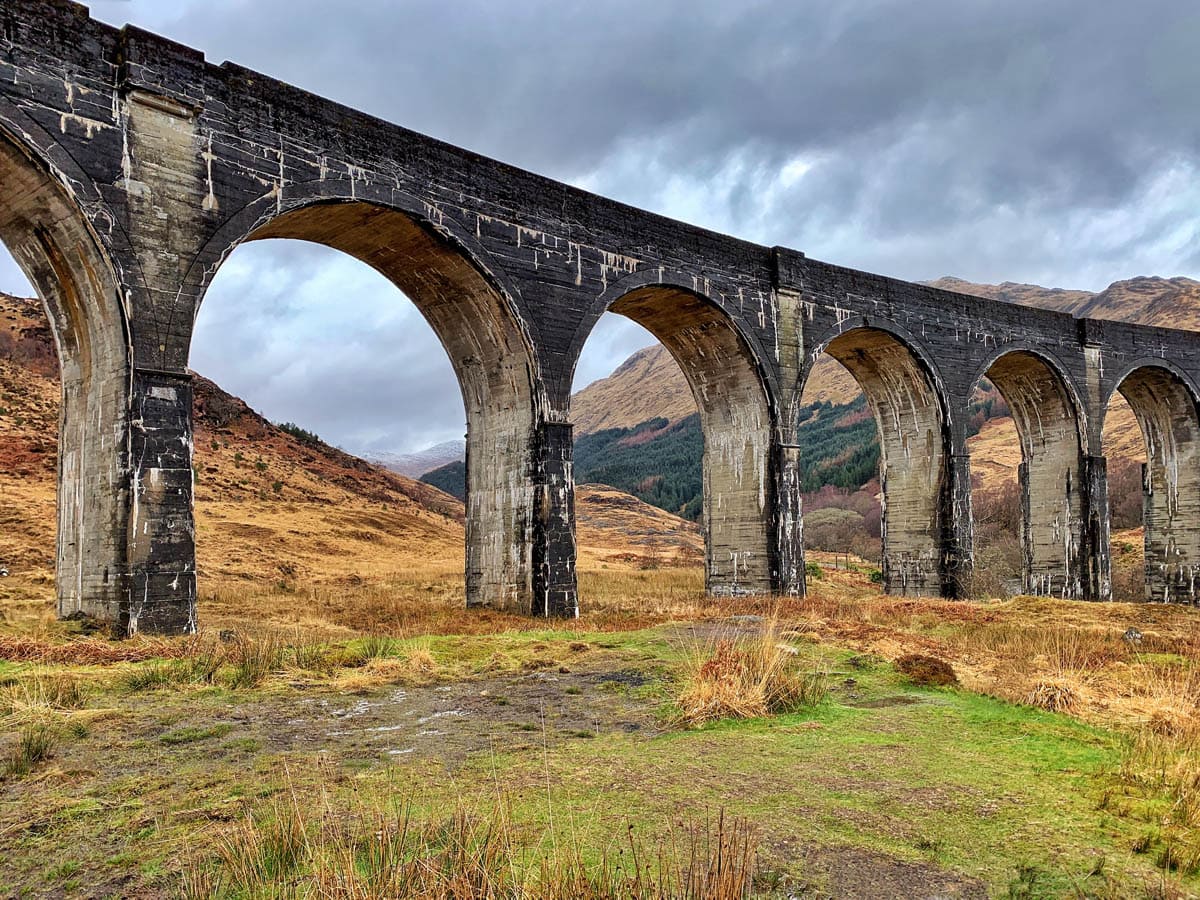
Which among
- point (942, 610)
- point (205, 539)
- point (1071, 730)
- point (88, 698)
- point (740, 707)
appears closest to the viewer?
point (1071, 730)

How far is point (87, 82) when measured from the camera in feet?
35.0

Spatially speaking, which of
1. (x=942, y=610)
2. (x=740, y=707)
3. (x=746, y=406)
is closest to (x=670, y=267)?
(x=746, y=406)

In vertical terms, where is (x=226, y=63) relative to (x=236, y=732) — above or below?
above

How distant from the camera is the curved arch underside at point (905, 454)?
2166 centimetres

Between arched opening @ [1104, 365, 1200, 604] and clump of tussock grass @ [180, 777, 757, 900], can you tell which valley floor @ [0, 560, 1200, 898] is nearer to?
clump of tussock grass @ [180, 777, 757, 900]

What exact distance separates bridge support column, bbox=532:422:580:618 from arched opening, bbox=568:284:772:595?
4.23 metres

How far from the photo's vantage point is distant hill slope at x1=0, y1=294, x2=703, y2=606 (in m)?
22.4

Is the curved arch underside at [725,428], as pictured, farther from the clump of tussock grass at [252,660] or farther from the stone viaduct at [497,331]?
the clump of tussock grass at [252,660]

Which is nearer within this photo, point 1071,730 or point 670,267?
point 1071,730

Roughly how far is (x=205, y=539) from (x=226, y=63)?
1612 cm

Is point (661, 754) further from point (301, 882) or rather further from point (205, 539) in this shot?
point (205, 539)

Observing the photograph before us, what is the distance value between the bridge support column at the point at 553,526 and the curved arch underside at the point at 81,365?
624 cm

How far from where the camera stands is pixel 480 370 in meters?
15.9

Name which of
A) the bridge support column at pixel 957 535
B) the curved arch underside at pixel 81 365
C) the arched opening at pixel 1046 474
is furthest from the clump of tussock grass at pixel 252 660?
the arched opening at pixel 1046 474
